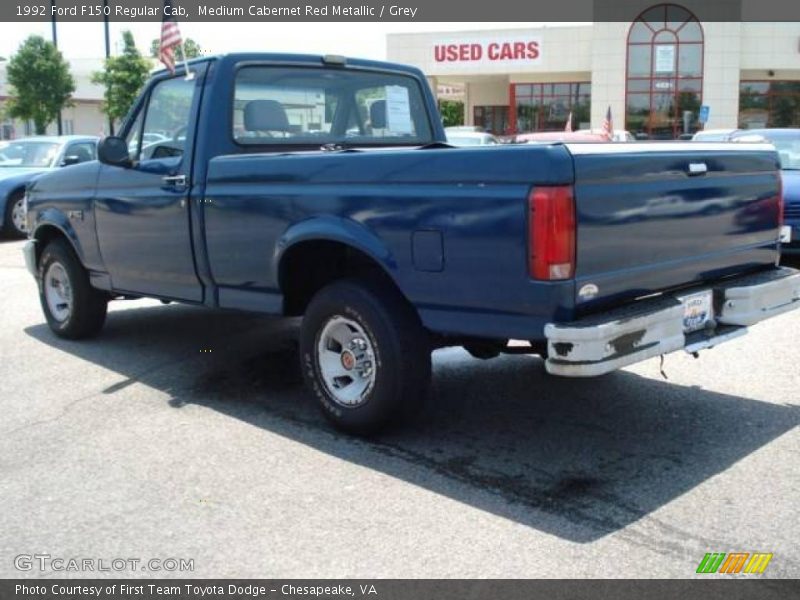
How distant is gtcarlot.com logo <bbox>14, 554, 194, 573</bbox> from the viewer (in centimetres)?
356

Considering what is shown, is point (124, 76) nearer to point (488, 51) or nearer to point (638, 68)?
point (488, 51)

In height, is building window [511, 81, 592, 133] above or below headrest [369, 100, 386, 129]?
above

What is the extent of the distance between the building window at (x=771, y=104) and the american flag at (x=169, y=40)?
1450 inches

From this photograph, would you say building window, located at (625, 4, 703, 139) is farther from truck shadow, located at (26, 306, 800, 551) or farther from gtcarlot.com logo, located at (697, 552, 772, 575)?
gtcarlot.com logo, located at (697, 552, 772, 575)

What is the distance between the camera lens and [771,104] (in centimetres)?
3922

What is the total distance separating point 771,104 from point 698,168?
38.3 metres

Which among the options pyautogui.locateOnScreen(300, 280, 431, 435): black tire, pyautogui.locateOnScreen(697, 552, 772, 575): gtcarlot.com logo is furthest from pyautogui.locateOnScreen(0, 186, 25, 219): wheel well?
pyautogui.locateOnScreen(697, 552, 772, 575): gtcarlot.com logo

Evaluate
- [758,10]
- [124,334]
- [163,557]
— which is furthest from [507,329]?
[758,10]

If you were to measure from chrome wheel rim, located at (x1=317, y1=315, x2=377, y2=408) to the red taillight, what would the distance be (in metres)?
1.18

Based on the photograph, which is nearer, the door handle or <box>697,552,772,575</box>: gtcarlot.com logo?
<box>697,552,772,575</box>: gtcarlot.com logo

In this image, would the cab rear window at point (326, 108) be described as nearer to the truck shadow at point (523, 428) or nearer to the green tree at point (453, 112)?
the truck shadow at point (523, 428)

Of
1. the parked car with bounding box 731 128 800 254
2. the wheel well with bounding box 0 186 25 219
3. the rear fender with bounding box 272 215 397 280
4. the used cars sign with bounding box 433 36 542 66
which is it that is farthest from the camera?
the used cars sign with bounding box 433 36 542 66

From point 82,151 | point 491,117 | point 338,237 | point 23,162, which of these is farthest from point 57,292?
point 491,117

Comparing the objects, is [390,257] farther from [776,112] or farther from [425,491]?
[776,112]
